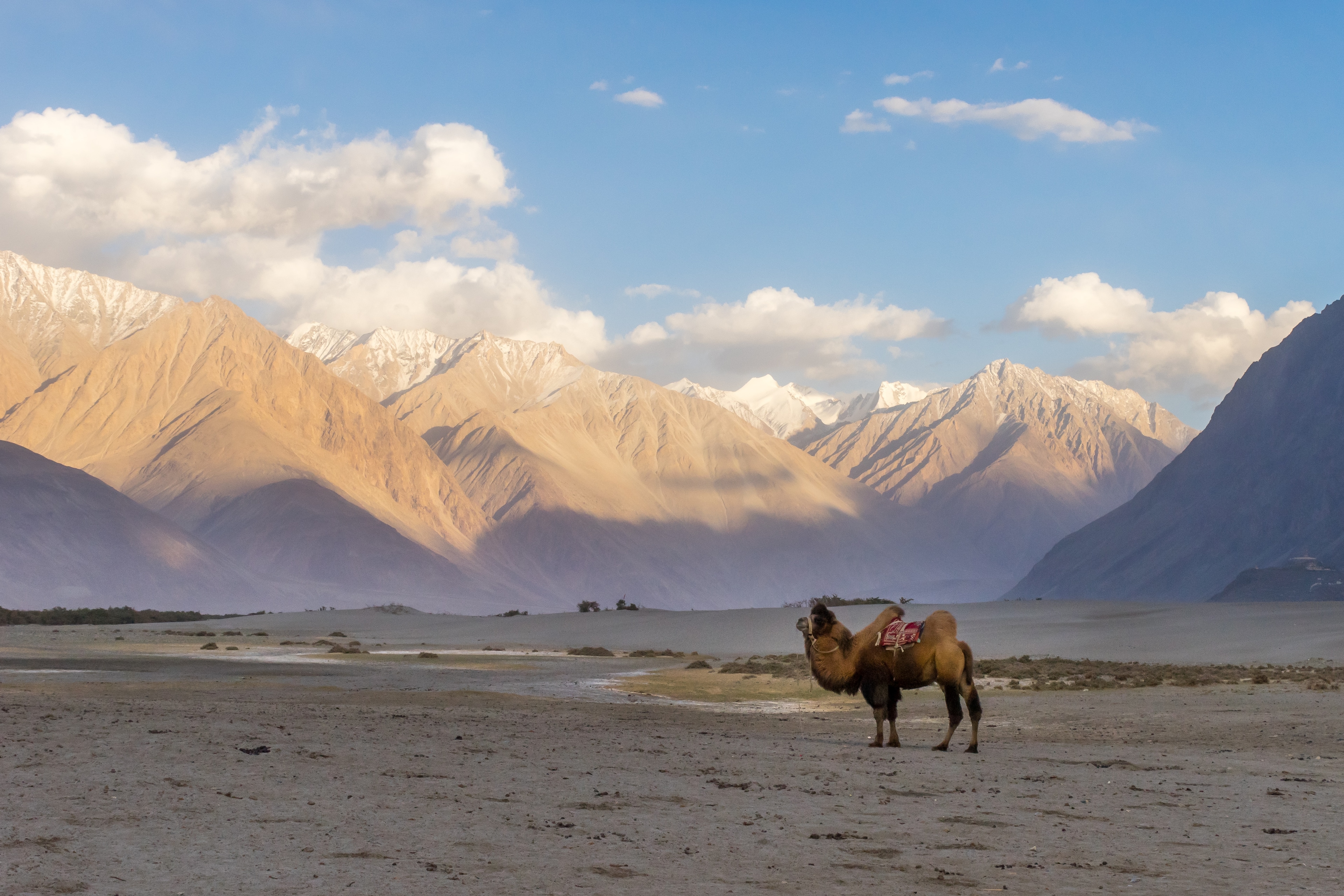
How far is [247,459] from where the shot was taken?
183000mm

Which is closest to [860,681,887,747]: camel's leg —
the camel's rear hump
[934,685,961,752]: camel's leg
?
[934,685,961,752]: camel's leg

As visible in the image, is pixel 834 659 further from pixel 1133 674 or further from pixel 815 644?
pixel 1133 674

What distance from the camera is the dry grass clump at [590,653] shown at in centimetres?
4462

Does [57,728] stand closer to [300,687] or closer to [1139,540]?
[300,687]

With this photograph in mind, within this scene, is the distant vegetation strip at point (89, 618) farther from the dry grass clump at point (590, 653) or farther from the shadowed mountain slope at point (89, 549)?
the shadowed mountain slope at point (89, 549)

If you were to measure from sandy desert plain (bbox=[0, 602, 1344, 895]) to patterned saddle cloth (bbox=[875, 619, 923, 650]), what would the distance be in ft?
4.12

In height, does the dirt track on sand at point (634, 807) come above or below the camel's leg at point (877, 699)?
below

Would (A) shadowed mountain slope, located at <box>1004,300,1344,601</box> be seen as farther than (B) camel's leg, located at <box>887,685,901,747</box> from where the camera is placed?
Yes

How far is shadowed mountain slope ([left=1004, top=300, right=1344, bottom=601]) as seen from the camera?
135750 millimetres

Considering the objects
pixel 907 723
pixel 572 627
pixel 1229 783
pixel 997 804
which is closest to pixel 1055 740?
pixel 907 723

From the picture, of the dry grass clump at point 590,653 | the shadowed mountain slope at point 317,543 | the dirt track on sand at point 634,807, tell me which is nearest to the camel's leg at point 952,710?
the dirt track on sand at point 634,807

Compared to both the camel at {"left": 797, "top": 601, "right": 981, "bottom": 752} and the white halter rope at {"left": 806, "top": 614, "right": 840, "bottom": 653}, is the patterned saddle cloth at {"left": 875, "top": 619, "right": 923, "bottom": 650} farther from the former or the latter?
the white halter rope at {"left": 806, "top": 614, "right": 840, "bottom": 653}

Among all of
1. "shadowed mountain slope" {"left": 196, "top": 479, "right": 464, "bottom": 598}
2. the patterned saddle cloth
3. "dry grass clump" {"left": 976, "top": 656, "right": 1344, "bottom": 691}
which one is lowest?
"dry grass clump" {"left": 976, "top": 656, "right": 1344, "bottom": 691}

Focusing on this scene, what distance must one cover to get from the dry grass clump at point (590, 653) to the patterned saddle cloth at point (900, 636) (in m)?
28.9
